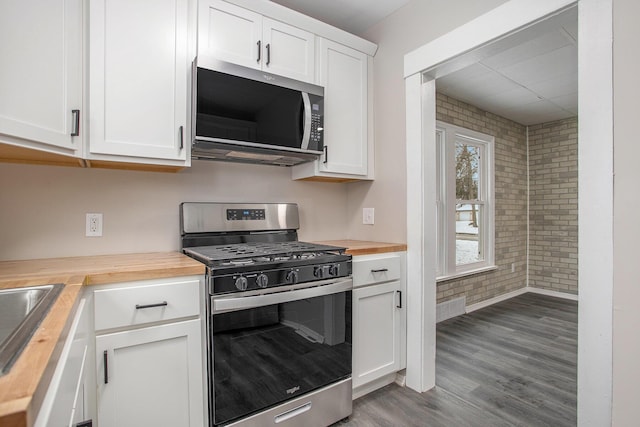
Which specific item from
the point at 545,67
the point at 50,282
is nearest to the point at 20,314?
the point at 50,282

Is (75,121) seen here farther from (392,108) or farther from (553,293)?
(553,293)

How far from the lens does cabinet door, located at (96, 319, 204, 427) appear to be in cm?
125

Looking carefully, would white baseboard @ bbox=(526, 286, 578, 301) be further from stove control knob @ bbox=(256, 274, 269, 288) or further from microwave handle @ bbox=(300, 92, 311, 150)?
stove control knob @ bbox=(256, 274, 269, 288)

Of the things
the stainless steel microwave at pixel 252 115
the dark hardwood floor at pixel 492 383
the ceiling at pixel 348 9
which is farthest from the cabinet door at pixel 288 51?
the dark hardwood floor at pixel 492 383

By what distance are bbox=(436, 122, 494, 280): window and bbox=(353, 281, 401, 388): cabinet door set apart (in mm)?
1595

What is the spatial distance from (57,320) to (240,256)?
828 millimetres

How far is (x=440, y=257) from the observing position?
3566 millimetres

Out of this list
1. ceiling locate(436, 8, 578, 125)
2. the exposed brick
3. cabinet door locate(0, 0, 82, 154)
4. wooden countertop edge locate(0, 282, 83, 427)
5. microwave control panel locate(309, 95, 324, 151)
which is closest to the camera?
wooden countertop edge locate(0, 282, 83, 427)

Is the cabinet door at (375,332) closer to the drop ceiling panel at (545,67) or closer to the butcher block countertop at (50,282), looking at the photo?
the butcher block countertop at (50,282)

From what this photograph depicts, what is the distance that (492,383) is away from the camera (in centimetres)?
221

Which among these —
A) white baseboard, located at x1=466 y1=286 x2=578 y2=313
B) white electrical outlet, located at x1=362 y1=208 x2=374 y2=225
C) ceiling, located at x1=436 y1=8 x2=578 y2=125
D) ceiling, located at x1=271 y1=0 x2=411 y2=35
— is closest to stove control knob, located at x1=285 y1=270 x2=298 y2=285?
white electrical outlet, located at x1=362 y1=208 x2=374 y2=225

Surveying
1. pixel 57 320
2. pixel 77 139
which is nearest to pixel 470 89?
pixel 77 139

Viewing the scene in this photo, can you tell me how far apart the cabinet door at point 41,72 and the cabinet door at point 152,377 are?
851 mm

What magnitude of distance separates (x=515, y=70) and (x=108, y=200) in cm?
355
